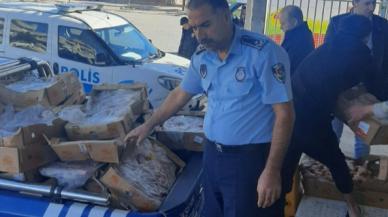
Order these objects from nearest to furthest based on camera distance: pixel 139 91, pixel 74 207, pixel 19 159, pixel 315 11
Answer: pixel 74 207 < pixel 19 159 < pixel 139 91 < pixel 315 11

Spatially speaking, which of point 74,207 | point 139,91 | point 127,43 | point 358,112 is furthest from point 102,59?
point 74,207

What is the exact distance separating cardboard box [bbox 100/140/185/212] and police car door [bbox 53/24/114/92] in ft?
14.6

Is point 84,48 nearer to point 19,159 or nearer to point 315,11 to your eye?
point 315,11

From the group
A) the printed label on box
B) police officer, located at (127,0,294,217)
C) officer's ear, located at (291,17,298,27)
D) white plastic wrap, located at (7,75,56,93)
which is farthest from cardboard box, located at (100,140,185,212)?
officer's ear, located at (291,17,298,27)

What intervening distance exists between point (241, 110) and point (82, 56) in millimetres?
4975

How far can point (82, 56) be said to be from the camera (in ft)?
23.6

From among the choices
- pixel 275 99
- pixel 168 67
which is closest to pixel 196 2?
pixel 275 99

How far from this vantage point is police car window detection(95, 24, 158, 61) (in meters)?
7.32

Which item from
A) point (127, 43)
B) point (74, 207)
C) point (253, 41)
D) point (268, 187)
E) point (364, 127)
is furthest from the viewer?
point (127, 43)

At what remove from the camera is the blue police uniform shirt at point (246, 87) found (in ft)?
8.27

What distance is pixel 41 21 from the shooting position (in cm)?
729

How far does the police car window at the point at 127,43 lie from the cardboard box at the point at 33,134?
421 centimetres

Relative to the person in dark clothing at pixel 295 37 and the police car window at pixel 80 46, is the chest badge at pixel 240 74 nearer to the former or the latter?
the person in dark clothing at pixel 295 37

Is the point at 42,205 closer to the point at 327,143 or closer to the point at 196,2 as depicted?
the point at 196,2
